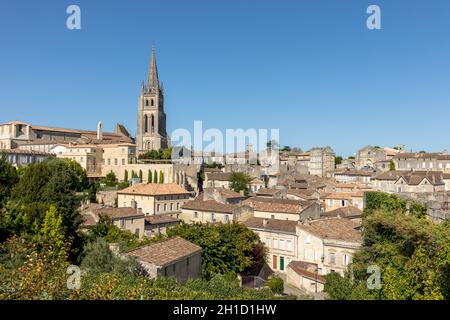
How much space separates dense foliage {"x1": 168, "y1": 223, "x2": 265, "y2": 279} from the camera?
2602 centimetres

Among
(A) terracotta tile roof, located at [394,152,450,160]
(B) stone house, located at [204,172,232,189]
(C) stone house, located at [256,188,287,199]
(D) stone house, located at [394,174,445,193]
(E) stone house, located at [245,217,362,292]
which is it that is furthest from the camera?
(A) terracotta tile roof, located at [394,152,450,160]

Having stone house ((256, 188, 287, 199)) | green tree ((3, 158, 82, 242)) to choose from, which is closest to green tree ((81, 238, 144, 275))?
green tree ((3, 158, 82, 242))

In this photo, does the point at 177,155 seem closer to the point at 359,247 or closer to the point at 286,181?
the point at 286,181

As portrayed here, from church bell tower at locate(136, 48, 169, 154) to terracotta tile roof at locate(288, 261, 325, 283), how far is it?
222 ft

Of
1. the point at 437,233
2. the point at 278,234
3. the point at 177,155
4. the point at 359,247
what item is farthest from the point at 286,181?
the point at 437,233

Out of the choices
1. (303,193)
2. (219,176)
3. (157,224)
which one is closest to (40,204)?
(157,224)

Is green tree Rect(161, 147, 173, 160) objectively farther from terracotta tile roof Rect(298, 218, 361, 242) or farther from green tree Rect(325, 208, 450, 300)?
green tree Rect(325, 208, 450, 300)

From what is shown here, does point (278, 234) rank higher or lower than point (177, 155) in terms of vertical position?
lower

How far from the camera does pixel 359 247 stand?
2603 centimetres

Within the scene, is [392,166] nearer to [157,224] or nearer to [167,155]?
[167,155]

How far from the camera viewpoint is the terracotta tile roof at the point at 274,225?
33.2 m

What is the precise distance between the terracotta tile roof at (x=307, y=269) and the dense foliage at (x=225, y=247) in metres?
3.12
